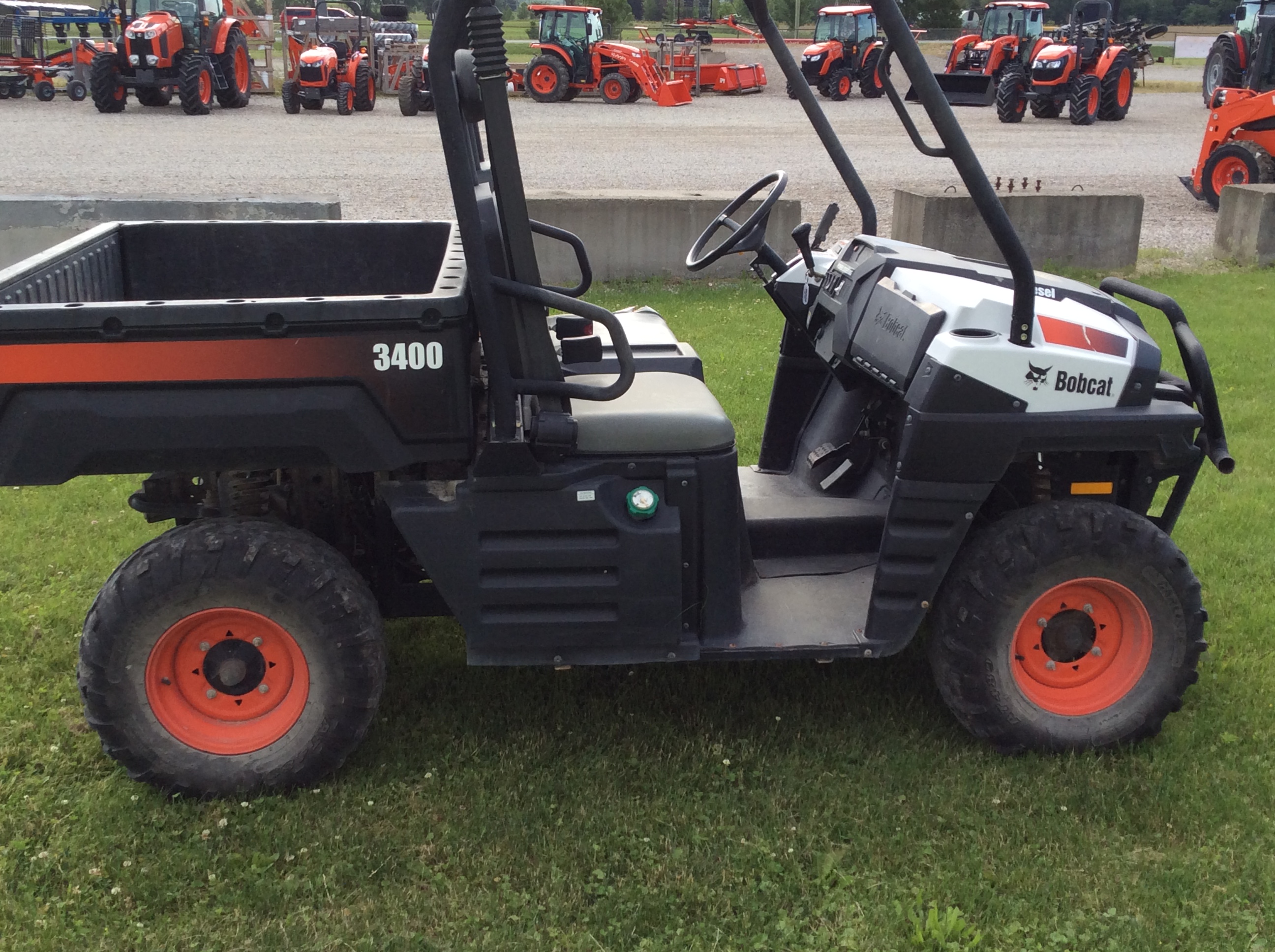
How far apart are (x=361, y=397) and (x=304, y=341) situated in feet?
0.61

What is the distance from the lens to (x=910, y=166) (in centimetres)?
1619

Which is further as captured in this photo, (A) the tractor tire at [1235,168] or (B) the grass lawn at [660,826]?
(A) the tractor tire at [1235,168]

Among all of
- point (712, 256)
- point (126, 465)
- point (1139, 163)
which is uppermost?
point (712, 256)

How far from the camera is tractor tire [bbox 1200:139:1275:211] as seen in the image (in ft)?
43.3

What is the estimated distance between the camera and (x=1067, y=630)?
3.35 m

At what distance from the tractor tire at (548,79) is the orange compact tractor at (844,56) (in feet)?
17.6

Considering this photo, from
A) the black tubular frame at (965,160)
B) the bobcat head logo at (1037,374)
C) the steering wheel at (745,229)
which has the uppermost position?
the black tubular frame at (965,160)

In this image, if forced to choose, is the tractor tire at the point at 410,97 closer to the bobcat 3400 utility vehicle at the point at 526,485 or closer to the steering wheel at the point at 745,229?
the steering wheel at the point at 745,229

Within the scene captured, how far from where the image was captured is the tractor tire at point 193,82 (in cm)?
2061

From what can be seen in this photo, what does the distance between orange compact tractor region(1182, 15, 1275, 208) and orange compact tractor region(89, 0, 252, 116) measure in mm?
15823

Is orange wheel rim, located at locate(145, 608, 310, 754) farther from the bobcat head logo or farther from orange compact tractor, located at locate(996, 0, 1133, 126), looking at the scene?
orange compact tractor, located at locate(996, 0, 1133, 126)

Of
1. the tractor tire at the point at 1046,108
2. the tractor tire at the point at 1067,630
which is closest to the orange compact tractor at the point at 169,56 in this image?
the tractor tire at the point at 1046,108

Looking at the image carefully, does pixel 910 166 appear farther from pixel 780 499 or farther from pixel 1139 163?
pixel 780 499

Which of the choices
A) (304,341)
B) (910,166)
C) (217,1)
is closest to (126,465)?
(304,341)
